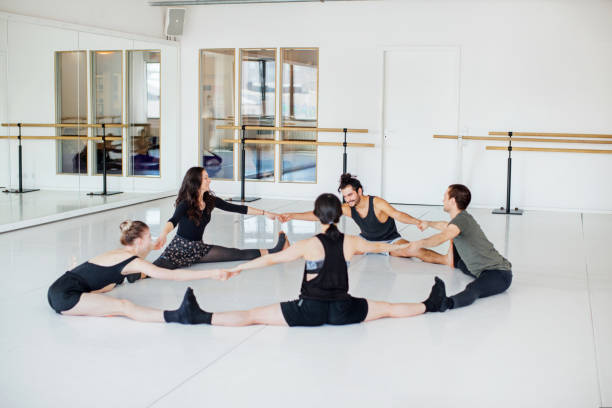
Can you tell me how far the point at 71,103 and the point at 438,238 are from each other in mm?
6098

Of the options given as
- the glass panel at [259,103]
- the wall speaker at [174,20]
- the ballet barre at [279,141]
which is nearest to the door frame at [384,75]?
the ballet barre at [279,141]

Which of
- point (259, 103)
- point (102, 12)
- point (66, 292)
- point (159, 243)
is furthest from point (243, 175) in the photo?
point (66, 292)

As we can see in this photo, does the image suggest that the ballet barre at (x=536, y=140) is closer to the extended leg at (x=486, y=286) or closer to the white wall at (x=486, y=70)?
the white wall at (x=486, y=70)

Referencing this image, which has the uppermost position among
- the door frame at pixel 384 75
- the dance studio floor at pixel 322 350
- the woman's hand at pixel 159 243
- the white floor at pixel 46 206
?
the door frame at pixel 384 75

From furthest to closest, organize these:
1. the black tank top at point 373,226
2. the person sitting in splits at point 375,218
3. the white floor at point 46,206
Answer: the white floor at point 46,206 → the black tank top at point 373,226 → the person sitting in splits at point 375,218

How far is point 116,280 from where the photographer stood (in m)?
4.70

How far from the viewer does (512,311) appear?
16.1 ft

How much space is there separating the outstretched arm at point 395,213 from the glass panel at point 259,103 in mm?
5472

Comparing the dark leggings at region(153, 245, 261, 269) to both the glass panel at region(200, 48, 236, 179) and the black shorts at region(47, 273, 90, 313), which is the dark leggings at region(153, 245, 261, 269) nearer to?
the black shorts at region(47, 273, 90, 313)

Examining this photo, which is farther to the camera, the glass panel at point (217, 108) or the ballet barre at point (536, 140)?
the glass panel at point (217, 108)

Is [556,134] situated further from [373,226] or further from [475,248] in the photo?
[475,248]

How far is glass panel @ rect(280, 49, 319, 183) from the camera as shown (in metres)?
Result: 11.4

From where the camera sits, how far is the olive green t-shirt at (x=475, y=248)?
17.8ft

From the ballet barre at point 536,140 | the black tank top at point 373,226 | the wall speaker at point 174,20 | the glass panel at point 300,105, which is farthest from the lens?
the wall speaker at point 174,20
